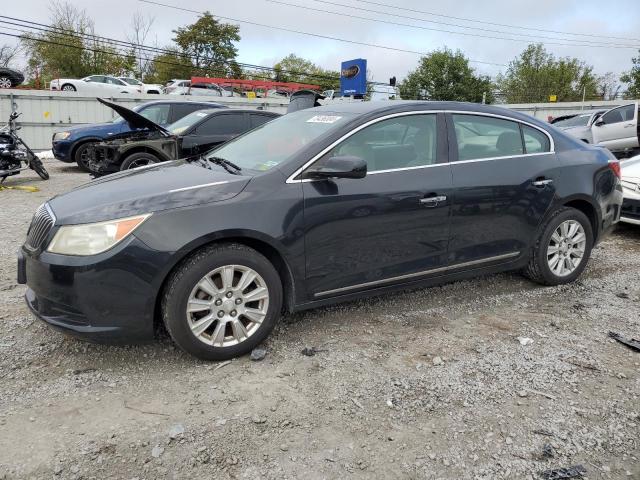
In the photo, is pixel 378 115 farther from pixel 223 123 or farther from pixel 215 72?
pixel 215 72

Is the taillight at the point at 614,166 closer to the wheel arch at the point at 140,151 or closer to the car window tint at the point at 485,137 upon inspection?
the car window tint at the point at 485,137

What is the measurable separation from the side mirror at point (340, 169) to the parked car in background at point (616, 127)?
38.9 feet

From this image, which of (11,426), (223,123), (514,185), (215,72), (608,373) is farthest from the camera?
(215,72)

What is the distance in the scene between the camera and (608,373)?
3107 mm

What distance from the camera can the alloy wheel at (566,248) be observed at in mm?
4434

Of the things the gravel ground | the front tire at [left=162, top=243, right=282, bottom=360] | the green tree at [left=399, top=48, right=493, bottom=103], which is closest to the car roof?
the front tire at [left=162, top=243, right=282, bottom=360]

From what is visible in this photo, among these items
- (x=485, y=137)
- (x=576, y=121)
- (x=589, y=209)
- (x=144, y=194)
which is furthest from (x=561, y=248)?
(x=576, y=121)

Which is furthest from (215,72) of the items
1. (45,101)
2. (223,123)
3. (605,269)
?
(605,269)

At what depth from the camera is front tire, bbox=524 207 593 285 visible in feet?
14.3

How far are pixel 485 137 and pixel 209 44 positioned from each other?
180 feet

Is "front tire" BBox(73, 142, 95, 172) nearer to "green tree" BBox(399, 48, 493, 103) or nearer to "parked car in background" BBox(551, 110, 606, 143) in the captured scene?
"parked car in background" BBox(551, 110, 606, 143)

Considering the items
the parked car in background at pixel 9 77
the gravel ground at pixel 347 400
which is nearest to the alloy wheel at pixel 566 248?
Result: the gravel ground at pixel 347 400

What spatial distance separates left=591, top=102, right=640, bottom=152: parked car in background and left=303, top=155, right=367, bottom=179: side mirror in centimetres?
1186

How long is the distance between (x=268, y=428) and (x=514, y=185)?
2.70 meters
